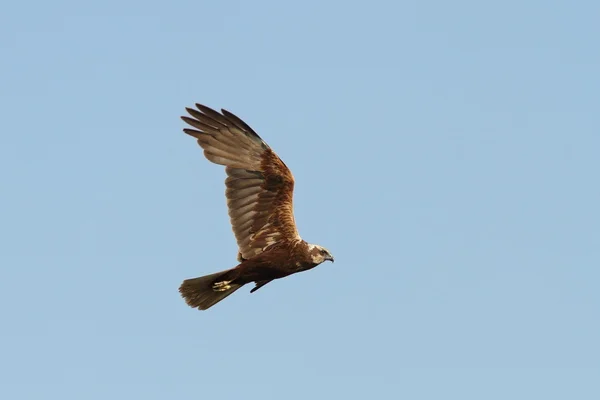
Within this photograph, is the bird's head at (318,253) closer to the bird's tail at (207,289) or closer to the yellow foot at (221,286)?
the bird's tail at (207,289)

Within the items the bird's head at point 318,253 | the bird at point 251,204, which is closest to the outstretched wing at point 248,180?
the bird at point 251,204

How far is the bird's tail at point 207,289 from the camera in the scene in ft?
33.7

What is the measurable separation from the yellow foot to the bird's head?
4.85 feet

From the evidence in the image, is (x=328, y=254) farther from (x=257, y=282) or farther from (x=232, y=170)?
(x=232, y=170)

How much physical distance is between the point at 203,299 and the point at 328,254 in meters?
2.28

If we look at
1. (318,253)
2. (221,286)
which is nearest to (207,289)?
(221,286)

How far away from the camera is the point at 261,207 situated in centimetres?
1075

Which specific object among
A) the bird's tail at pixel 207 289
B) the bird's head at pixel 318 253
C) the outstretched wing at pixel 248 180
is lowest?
the bird's tail at pixel 207 289

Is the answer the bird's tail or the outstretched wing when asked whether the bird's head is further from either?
the bird's tail

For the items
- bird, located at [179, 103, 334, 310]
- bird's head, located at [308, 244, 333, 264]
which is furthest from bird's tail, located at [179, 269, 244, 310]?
bird's head, located at [308, 244, 333, 264]

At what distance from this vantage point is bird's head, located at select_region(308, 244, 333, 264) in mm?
10422

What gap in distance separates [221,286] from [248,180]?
6.16 ft

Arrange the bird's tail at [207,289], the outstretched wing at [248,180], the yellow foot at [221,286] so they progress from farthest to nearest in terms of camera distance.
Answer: the outstretched wing at [248,180] → the yellow foot at [221,286] → the bird's tail at [207,289]

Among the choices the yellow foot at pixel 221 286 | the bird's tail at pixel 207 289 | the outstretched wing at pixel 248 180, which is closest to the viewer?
the bird's tail at pixel 207 289
